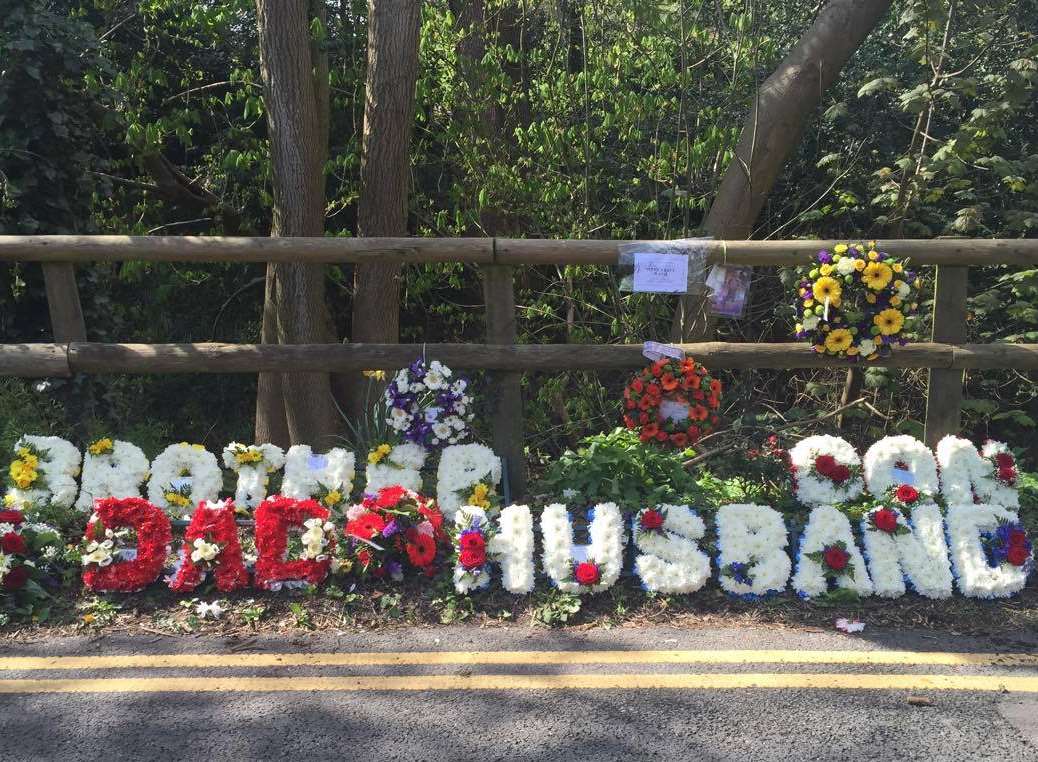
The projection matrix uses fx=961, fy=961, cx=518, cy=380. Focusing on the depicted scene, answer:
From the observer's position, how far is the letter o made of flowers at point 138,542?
429 cm

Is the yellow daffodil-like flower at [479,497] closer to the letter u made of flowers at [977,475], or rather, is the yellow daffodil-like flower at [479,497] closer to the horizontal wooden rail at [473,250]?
the horizontal wooden rail at [473,250]

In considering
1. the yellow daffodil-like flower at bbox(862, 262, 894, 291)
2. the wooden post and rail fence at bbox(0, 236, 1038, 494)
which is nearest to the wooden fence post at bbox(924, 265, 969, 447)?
the wooden post and rail fence at bbox(0, 236, 1038, 494)

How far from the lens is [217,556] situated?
4.33 m

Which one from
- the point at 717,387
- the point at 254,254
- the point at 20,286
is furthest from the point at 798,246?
the point at 20,286

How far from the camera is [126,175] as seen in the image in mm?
8445

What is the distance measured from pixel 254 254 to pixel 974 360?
3915 mm

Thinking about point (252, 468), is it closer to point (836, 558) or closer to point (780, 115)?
point (836, 558)

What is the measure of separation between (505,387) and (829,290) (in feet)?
5.88

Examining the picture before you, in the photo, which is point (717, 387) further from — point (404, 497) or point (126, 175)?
point (126, 175)

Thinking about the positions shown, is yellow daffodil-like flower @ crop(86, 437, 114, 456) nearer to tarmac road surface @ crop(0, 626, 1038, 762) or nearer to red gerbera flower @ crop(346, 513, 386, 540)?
tarmac road surface @ crop(0, 626, 1038, 762)

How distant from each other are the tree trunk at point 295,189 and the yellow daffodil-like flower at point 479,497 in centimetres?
230

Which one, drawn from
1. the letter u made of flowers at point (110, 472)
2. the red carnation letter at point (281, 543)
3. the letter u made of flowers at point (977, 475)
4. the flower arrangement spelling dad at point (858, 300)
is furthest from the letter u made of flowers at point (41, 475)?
the letter u made of flowers at point (977, 475)

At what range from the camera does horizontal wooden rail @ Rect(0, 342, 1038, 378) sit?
521cm

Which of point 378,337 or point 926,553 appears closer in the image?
point 926,553
